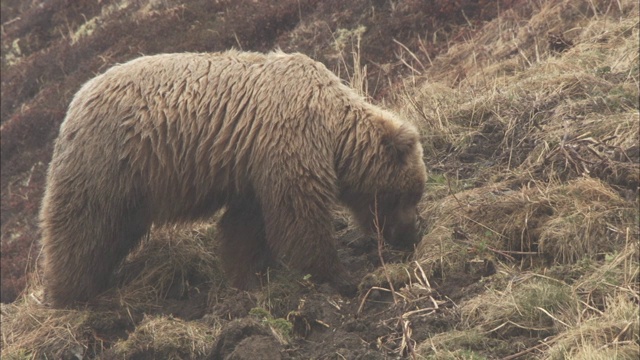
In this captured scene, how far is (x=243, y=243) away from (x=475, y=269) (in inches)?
74.7

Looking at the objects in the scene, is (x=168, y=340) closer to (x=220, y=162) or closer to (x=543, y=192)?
(x=220, y=162)

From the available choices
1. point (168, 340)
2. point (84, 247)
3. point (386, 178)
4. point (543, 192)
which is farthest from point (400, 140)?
point (84, 247)

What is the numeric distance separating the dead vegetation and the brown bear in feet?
0.97

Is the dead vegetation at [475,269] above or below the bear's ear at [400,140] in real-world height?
below

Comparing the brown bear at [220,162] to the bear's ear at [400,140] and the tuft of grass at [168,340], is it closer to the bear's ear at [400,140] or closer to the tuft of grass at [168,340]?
the bear's ear at [400,140]

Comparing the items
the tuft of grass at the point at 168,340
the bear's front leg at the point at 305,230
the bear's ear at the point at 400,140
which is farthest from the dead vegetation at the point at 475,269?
the bear's ear at the point at 400,140

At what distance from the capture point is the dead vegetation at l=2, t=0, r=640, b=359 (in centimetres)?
533

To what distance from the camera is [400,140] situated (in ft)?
23.1

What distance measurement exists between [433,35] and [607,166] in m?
6.52

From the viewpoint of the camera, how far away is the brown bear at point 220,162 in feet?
22.0

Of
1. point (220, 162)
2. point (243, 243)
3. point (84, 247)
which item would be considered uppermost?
point (220, 162)

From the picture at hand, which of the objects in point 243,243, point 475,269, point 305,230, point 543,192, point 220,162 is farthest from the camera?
point 243,243

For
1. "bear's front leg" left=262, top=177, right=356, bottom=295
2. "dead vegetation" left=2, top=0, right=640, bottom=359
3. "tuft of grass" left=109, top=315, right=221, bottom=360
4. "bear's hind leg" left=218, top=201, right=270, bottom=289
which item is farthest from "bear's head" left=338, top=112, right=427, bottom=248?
"tuft of grass" left=109, top=315, right=221, bottom=360

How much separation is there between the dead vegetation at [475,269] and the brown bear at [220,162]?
296 millimetres
